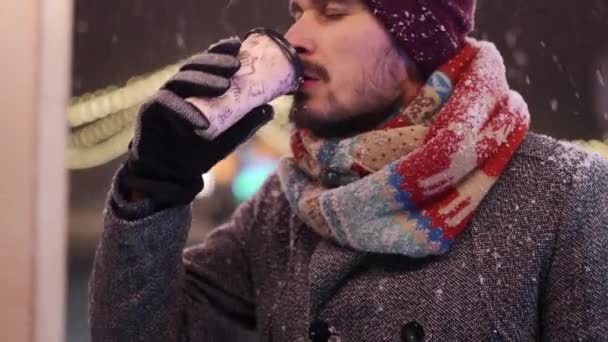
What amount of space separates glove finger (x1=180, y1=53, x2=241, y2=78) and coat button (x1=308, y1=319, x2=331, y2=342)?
27 cm

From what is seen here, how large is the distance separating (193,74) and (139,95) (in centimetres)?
39

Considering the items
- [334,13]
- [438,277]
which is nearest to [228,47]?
[334,13]

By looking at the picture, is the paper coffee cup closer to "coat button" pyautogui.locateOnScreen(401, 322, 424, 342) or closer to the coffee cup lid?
the coffee cup lid

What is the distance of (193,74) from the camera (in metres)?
0.66

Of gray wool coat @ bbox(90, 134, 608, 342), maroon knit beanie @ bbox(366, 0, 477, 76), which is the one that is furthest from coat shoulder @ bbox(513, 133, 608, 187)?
maroon knit beanie @ bbox(366, 0, 477, 76)

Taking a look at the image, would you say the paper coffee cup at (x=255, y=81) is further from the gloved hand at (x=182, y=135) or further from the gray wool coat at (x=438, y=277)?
the gray wool coat at (x=438, y=277)

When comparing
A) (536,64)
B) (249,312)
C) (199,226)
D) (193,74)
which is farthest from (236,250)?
(536,64)

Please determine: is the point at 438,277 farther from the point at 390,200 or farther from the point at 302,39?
the point at 302,39

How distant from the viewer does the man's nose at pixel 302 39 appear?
771mm

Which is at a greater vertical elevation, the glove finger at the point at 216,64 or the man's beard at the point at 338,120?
the glove finger at the point at 216,64

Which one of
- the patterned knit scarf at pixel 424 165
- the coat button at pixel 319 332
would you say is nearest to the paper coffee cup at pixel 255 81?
the patterned knit scarf at pixel 424 165

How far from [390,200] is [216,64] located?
0.68 ft

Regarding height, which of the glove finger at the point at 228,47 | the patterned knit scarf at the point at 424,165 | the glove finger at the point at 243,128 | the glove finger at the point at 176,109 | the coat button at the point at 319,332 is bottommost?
the coat button at the point at 319,332

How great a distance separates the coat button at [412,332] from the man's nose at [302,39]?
0.29 meters
